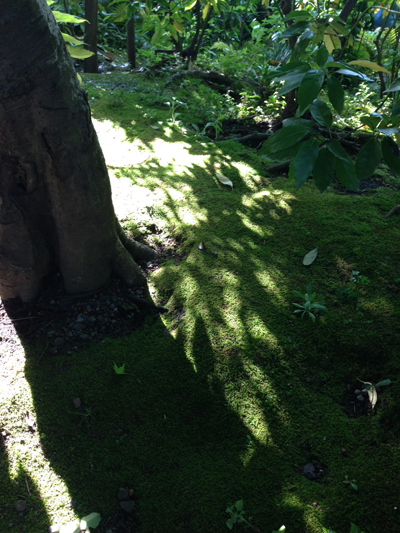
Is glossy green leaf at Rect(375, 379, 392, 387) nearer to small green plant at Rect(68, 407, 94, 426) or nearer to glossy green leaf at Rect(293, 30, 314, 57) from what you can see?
small green plant at Rect(68, 407, 94, 426)

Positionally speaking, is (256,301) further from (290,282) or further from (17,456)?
(17,456)

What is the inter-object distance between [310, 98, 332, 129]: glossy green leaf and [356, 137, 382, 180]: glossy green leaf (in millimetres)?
184

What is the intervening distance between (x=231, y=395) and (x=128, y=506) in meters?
0.79

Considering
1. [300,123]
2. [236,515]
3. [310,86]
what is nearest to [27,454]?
[236,515]

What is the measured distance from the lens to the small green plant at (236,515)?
5.70 ft

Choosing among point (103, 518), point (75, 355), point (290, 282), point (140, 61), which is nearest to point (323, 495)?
point (103, 518)

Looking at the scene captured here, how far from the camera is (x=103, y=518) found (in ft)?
6.00

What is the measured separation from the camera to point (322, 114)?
1.49 m

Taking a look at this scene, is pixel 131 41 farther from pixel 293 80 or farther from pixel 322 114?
pixel 322 114

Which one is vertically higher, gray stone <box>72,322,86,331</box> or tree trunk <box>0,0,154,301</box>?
tree trunk <box>0,0,154,301</box>

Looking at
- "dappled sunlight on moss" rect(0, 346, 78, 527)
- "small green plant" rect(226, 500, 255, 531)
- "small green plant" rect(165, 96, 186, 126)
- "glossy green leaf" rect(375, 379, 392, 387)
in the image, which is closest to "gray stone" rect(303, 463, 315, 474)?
"small green plant" rect(226, 500, 255, 531)

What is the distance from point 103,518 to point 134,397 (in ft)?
2.07

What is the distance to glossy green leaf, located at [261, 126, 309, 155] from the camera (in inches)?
57.6

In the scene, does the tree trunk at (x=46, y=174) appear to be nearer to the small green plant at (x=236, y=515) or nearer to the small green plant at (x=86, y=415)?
the small green plant at (x=86, y=415)
